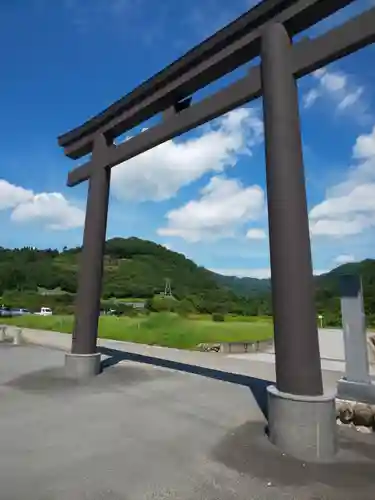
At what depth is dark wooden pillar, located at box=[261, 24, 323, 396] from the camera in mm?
3533

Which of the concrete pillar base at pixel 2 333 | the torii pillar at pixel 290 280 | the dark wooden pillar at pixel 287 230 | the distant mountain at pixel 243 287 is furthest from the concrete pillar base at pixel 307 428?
the distant mountain at pixel 243 287

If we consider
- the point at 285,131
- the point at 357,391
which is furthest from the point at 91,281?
the point at 357,391

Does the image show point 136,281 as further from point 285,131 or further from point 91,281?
point 285,131

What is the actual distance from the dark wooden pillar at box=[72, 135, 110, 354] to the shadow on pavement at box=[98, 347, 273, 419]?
131 cm

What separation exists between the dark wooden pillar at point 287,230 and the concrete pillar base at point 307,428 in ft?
0.40

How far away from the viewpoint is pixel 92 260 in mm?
6629

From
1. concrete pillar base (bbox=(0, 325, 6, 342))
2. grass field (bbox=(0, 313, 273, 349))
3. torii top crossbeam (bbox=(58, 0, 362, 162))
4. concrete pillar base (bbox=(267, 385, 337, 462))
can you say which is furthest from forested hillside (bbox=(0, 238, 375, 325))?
concrete pillar base (bbox=(267, 385, 337, 462))

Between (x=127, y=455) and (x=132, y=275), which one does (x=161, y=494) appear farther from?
(x=132, y=275)

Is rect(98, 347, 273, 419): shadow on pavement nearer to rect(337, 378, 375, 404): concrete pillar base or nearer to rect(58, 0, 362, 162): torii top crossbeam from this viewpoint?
rect(337, 378, 375, 404): concrete pillar base

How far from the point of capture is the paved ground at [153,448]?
8.64 feet

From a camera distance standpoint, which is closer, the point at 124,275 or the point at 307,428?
the point at 307,428

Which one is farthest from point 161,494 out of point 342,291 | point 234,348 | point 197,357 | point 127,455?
point 234,348

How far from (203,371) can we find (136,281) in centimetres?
6784

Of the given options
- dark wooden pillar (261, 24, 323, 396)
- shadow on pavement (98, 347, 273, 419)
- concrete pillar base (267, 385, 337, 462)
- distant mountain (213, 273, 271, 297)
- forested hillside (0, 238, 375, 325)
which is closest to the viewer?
concrete pillar base (267, 385, 337, 462)
